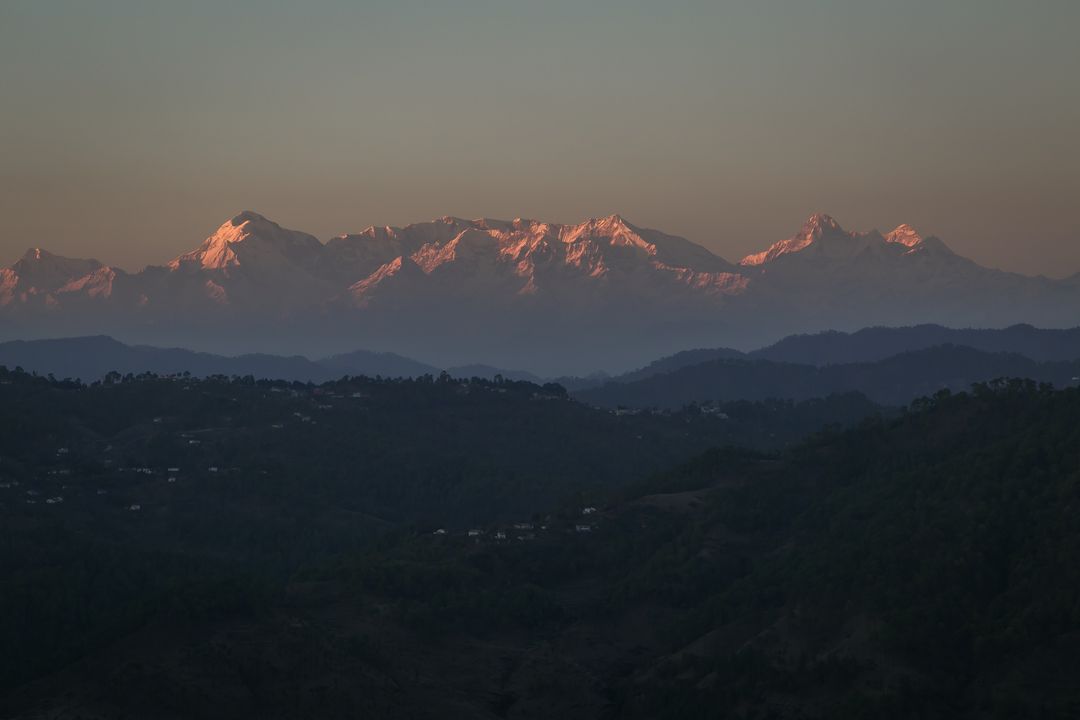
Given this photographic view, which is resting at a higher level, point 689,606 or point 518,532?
point 518,532

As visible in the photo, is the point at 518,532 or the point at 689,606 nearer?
the point at 689,606

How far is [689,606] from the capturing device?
389ft

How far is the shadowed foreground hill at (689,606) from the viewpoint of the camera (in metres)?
93.0

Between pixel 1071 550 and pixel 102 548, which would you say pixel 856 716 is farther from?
pixel 102 548

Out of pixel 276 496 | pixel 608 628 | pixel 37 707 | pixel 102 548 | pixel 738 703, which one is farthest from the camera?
pixel 276 496

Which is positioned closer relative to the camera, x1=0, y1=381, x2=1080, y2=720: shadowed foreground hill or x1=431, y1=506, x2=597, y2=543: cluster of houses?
x1=0, y1=381, x2=1080, y2=720: shadowed foreground hill

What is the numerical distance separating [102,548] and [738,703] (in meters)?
62.0

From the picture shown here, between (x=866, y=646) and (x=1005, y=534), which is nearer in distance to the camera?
(x=866, y=646)

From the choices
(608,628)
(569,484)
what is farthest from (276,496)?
(608,628)

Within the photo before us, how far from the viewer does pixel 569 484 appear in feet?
604

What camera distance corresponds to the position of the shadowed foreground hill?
3661 inches

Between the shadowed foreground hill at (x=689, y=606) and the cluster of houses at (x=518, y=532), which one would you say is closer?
the shadowed foreground hill at (x=689, y=606)

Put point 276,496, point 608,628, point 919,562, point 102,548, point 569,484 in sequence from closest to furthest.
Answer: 1. point 919,562
2. point 608,628
3. point 102,548
4. point 276,496
5. point 569,484

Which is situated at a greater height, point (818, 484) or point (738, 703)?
point (818, 484)
